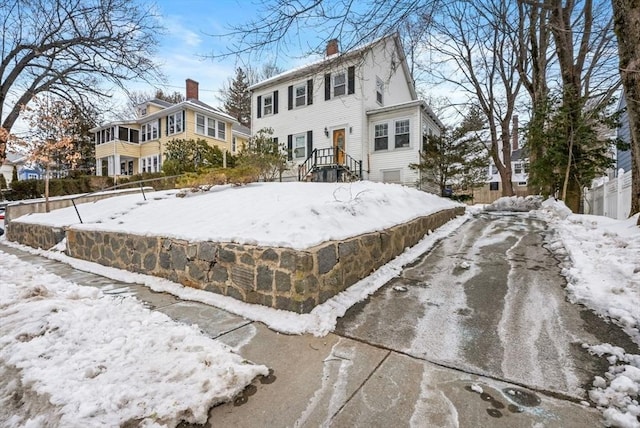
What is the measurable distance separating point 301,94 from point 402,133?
16.9 ft

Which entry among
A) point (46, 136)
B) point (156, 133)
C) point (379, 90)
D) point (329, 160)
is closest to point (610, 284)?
point (329, 160)

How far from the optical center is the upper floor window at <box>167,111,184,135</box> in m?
18.9

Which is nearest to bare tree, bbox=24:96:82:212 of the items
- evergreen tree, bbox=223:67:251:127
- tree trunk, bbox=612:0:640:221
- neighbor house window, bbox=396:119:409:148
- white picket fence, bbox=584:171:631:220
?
neighbor house window, bbox=396:119:409:148

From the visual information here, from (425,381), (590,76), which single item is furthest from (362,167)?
(425,381)

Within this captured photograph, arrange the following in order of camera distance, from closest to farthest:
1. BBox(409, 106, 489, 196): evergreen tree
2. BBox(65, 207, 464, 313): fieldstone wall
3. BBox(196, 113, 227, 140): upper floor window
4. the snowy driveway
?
1. the snowy driveway
2. BBox(65, 207, 464, 313): fieldstone wall
3. BBox(409, 106, 489, 196): evergreen tree
4. BBox(196, 113, 227, 140): upper floor window

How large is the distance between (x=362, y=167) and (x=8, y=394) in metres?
12.7

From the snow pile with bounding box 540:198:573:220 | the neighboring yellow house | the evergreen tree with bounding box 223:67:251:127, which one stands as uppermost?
the evergreen tree with bounding box 223:67:251:127

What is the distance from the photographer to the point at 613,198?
738cm

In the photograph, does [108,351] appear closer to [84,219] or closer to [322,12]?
[322,12]

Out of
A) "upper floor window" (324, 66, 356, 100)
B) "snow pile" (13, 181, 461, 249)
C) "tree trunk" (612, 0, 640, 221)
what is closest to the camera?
"snow pile" (13, 181, 461, 249)

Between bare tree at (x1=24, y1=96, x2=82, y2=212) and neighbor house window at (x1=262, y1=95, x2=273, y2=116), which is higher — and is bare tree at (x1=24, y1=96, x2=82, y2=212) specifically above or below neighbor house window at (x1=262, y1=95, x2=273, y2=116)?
below

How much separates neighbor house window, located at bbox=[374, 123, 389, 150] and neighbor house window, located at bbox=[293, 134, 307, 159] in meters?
3.26

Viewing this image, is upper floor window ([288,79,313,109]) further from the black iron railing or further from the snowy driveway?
the snowy driveway

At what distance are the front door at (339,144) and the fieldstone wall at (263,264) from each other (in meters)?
9.24
